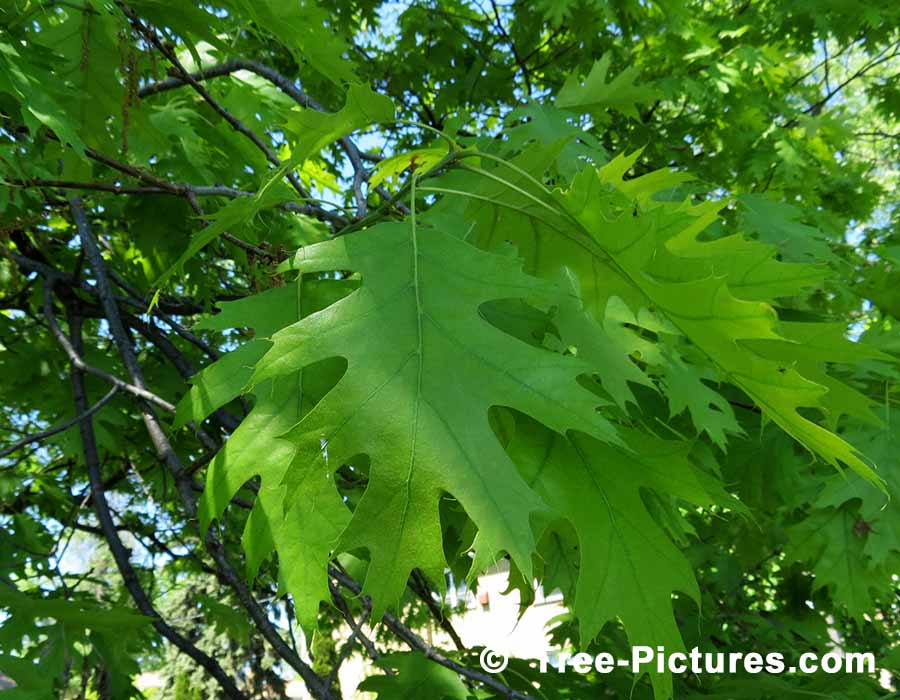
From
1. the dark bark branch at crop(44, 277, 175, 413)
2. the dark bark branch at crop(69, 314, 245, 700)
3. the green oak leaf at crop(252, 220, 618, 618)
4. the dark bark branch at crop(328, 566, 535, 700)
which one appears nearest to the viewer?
the green oak leaf at crop(252, 220, 618, 618)

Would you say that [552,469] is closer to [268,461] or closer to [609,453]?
[609,453]

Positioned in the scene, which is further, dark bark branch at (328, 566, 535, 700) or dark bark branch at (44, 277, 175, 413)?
dark bark branch at (44, 277, 175, 413)

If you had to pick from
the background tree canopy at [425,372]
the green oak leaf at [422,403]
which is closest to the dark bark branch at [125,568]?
the background tree canopy at [425,372]

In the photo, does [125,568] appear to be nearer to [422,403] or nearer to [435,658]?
[435,658]

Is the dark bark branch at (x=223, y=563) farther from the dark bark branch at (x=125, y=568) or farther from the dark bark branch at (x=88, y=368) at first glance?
the dark bark branch at (x=125, y=568)

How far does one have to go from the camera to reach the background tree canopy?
0.95m

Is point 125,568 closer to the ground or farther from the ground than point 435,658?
farther from the ground

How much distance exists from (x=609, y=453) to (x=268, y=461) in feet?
1.64

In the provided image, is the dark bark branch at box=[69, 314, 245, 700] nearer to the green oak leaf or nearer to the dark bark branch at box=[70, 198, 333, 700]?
the dark bark branch at box=[70, 198, 333, 700]

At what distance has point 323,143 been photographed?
1164 mm

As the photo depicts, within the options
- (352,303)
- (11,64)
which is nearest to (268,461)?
(352,303)

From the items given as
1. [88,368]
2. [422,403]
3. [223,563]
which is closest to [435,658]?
[223,563]

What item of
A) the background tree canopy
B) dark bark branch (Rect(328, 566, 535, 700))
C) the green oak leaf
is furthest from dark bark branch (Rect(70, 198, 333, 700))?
the green oak leaf

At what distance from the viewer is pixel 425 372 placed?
0.96 m
